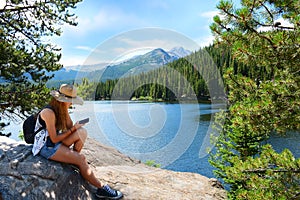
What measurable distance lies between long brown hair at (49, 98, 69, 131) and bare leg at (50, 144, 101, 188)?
0.28 metres

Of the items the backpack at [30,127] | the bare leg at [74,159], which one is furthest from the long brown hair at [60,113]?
the backpack at [30,127]

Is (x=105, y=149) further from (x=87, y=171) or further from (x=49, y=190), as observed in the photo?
(x=49, y=190)

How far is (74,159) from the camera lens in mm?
3498

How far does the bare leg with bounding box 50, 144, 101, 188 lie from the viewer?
3443 mm

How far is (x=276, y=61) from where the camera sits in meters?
3.16

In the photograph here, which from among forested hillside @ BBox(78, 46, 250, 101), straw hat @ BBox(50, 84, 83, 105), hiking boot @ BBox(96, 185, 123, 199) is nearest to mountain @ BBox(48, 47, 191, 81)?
forested hillside @ BBox(78, 46, 250, 101)

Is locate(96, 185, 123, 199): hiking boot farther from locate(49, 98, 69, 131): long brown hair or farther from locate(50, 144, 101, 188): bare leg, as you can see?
locate(49, 98, 69, 131): long brown hair

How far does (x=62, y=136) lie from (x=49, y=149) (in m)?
0.26

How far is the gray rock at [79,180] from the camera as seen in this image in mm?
3174

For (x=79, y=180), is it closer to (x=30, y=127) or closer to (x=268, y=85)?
(x=30, y=127)

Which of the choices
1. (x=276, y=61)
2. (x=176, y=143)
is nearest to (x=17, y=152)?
(x=276, y=61)

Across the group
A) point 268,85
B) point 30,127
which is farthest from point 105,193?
point 268,85

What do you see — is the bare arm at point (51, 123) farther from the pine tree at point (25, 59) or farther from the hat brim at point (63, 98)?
the pine tree at point (25, 59)

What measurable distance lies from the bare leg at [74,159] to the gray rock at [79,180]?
11 centimetres
